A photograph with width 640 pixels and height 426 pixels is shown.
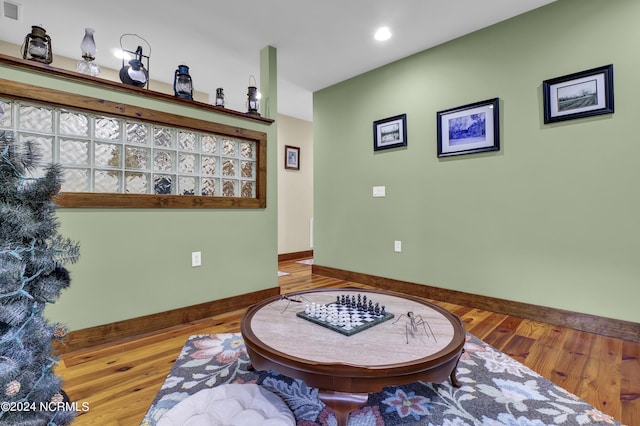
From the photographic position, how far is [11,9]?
7.68 ft

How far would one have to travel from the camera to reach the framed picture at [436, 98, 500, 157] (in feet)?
8.51

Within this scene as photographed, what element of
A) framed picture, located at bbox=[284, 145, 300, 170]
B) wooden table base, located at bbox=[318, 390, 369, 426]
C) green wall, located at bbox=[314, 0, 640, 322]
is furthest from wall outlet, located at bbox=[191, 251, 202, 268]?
framed picture, located at bbox=[284, 145, 300, 170]

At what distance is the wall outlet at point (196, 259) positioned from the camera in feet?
7.95

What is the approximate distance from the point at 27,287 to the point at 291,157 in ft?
14.6

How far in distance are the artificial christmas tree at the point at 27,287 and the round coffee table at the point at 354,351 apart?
63 centimetres

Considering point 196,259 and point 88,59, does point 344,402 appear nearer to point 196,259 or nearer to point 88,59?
point 196,259

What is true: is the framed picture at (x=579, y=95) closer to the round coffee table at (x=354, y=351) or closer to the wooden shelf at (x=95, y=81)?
the round coffee table at (x=354, y=351)

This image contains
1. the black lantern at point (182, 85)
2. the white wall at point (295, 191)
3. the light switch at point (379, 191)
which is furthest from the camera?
the white wall at point (295, 191)

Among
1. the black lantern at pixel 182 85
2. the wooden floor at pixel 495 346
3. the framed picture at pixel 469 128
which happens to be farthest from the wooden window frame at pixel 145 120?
the framed picture at pixel 469 128

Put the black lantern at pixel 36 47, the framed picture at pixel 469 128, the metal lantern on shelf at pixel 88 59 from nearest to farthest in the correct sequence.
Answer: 1. the black lantern at pixel 36 47
2. the metal lantern on shelf at pixel 88 59
3. the framed picture at pixel 469 128

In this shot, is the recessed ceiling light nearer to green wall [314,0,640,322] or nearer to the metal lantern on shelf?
green wall [314,0,640,322]

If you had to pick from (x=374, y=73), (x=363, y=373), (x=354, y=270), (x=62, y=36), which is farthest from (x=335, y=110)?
(x=363, y=373)

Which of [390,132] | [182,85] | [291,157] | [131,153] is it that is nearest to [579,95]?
[390,132]

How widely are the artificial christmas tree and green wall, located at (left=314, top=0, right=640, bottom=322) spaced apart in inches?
111
